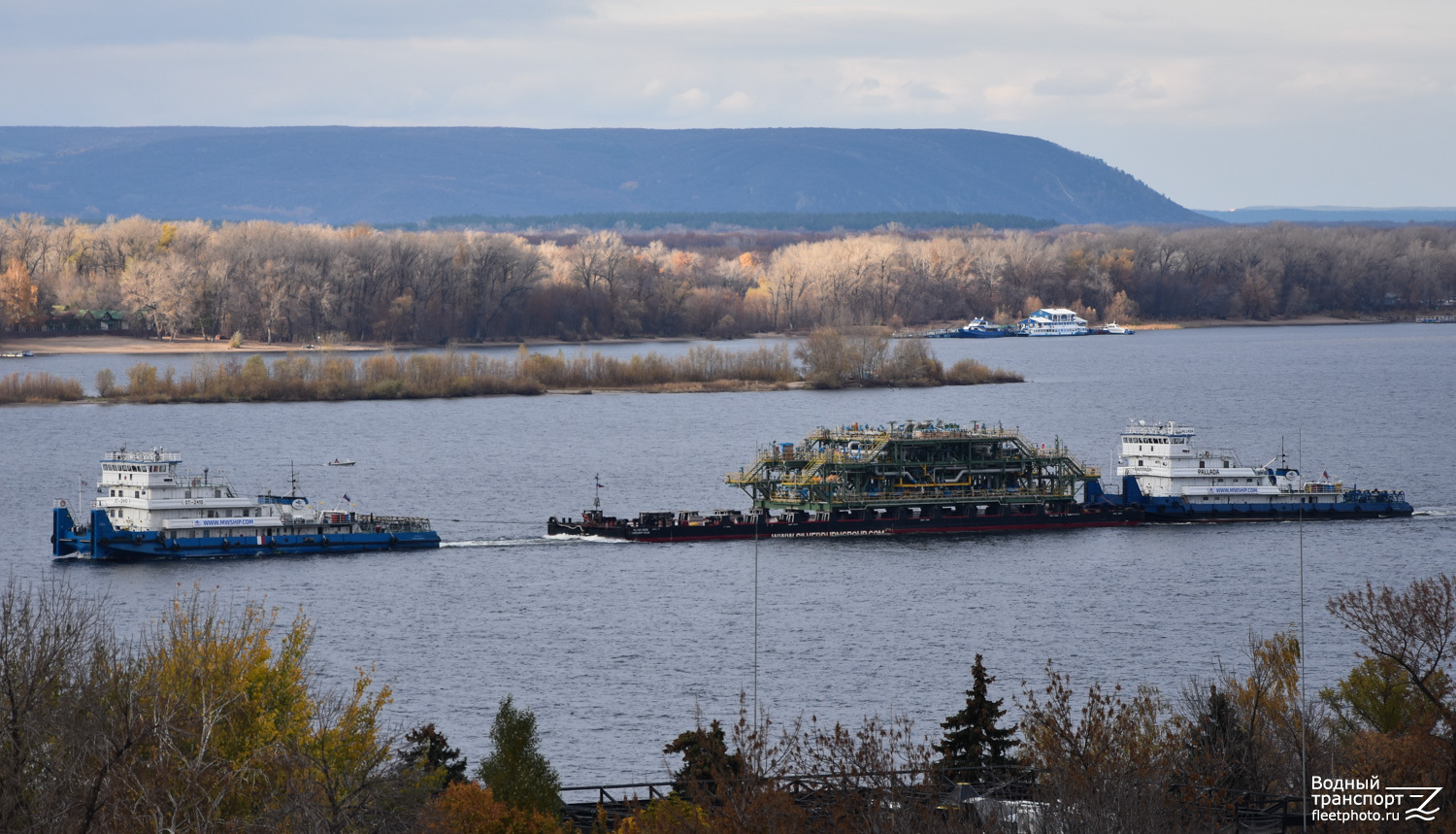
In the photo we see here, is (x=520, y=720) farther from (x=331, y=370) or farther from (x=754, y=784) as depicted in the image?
(x=331, y=370)

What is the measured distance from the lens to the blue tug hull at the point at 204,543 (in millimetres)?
85812

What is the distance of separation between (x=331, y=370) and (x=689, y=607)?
4317 inches

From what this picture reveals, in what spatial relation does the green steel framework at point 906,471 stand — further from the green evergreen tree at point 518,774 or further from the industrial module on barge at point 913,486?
the green evergreen tree at point 518,774

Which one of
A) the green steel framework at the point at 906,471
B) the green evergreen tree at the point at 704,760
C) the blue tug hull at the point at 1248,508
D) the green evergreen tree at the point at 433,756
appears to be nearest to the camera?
the green evergreen tree at the point at 704,760

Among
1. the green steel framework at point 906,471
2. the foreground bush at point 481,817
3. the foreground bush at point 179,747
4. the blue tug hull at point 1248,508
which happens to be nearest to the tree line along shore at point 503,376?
the green steel framework at point 906,471

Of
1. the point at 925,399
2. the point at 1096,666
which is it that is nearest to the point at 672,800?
the point at 1096,666

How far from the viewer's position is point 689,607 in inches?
2884

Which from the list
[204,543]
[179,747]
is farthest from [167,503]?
[179,747]

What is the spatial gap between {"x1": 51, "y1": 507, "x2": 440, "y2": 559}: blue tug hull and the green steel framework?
18.8 m

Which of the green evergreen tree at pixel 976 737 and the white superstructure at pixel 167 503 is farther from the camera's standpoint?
the white superstructure at pixel 167 503

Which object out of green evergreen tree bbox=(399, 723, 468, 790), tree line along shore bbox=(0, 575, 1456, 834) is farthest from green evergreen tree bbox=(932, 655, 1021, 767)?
green evergreen tree bbox=(399, 723, 468, 790)

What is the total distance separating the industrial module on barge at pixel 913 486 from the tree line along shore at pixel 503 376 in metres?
84.3

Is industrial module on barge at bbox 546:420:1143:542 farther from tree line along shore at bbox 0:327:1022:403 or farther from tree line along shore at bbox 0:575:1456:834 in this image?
tree line along shore at bbox 0:327:1022:403

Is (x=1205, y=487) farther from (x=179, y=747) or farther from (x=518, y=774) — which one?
(x=179, y=747)
